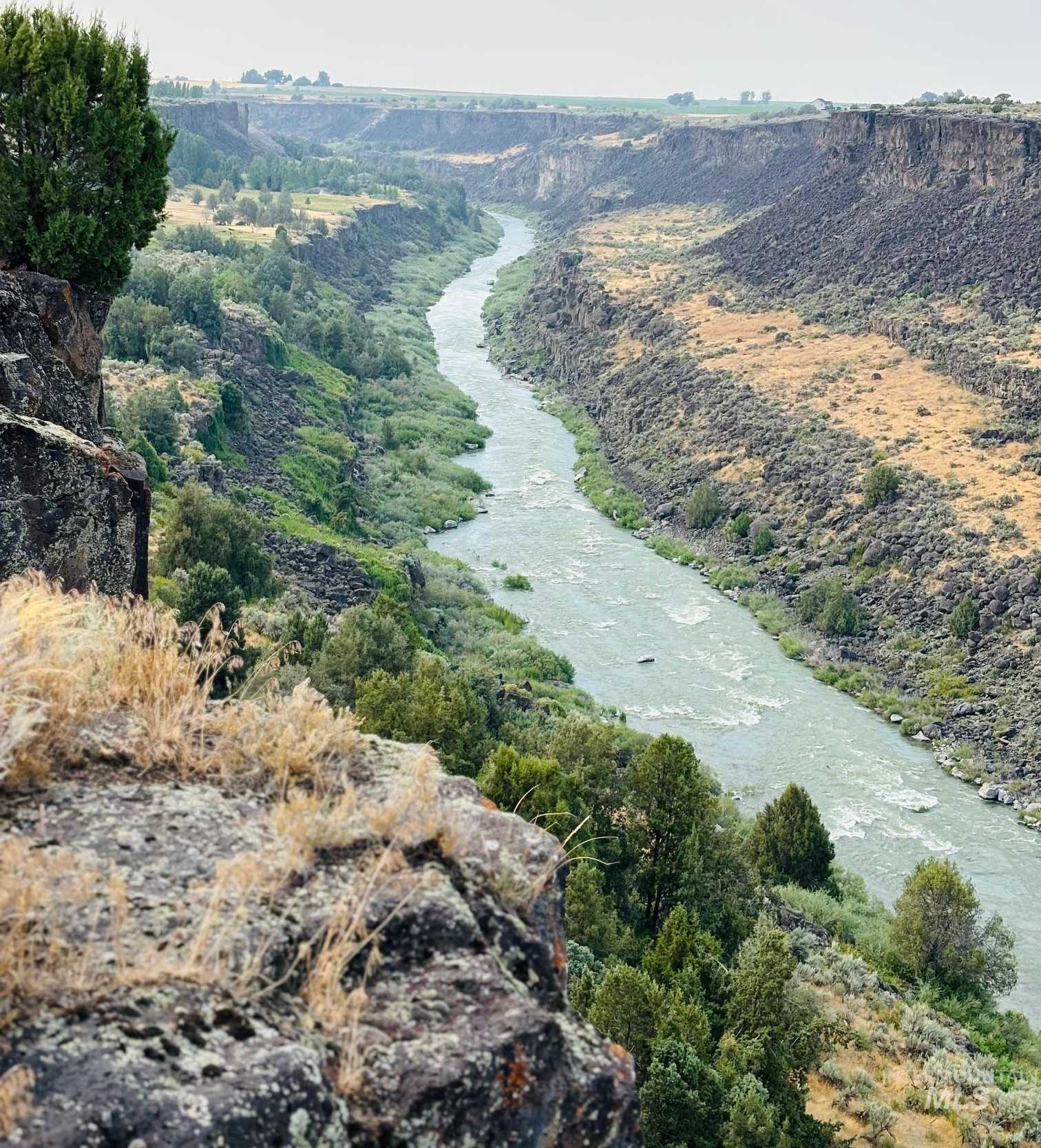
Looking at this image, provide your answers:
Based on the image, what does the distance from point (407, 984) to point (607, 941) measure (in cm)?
1466

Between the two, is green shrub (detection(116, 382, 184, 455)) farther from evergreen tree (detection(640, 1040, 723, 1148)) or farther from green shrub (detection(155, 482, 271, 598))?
evergreen tree (detection(640, 1040, 723, 1148))

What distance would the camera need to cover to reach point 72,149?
69.2 ft

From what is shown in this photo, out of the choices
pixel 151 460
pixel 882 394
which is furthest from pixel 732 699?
pixel 882 394

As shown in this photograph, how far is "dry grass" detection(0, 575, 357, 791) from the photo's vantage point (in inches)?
281

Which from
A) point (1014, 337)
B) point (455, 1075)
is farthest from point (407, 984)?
point (1014, 337)

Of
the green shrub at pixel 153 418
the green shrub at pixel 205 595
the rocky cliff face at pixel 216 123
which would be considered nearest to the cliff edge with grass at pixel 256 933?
the green shrub at pixel 205 595

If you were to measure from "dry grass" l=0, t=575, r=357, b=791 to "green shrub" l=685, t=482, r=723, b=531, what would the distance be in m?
47.6

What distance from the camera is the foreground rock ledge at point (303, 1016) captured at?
5.13 metres

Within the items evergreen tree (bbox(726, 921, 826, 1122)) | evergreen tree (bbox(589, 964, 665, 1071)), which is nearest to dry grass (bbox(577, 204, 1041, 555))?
evergreen tree (bbox(726, 921, 826, 1122))

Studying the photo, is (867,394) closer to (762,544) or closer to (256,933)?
(762,544)

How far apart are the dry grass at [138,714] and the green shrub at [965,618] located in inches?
1459

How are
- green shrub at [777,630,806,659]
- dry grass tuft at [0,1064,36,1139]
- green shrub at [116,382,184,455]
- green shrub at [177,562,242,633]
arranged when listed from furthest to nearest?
green shrub at [777,630,806,659] → green shrub at [116,382,184,455] → green shrub at [177,562,242,633] → dry grass tuft at [0,1064,36,1139]

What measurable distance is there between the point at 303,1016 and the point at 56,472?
902 centimetres

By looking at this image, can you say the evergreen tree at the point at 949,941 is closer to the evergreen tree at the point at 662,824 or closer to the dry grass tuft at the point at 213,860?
the evergreen tree at the point at 662,824
